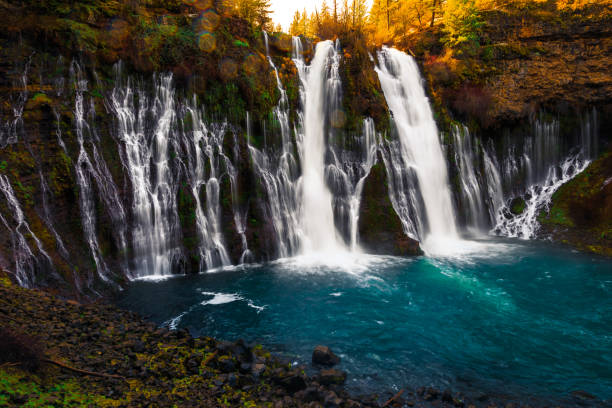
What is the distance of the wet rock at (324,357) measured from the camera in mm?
7180

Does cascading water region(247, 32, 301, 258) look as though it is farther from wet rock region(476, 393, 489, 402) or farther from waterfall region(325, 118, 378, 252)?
wet rock region(476, 393, 489, 402)

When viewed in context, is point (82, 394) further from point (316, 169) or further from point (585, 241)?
point (585, 241)

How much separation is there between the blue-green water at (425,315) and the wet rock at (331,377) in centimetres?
21

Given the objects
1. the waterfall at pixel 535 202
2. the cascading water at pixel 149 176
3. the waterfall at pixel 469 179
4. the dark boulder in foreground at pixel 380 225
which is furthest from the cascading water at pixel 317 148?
the waterfall at pixel 535 202

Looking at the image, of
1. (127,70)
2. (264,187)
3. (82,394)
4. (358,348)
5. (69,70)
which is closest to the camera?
(82,394)

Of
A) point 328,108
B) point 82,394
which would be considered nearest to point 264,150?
point 328,108

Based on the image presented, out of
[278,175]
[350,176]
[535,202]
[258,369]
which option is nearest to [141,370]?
[258,369]

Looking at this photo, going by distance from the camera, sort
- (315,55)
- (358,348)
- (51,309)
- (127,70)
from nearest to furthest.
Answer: (51,309)
(358,348)
(127,70)
(315,55)

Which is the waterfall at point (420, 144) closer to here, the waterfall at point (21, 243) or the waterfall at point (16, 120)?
the waterfall at point (21, 243)

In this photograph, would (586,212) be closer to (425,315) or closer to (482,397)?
(425,315)

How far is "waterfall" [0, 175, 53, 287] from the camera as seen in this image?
875 cm

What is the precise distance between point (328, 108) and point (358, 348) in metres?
12.0

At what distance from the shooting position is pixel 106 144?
12047 mm

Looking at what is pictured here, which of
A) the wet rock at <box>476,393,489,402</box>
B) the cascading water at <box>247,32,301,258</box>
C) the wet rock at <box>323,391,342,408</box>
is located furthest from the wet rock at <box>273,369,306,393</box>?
the cascading water at <box>247,32,301,258</box>
